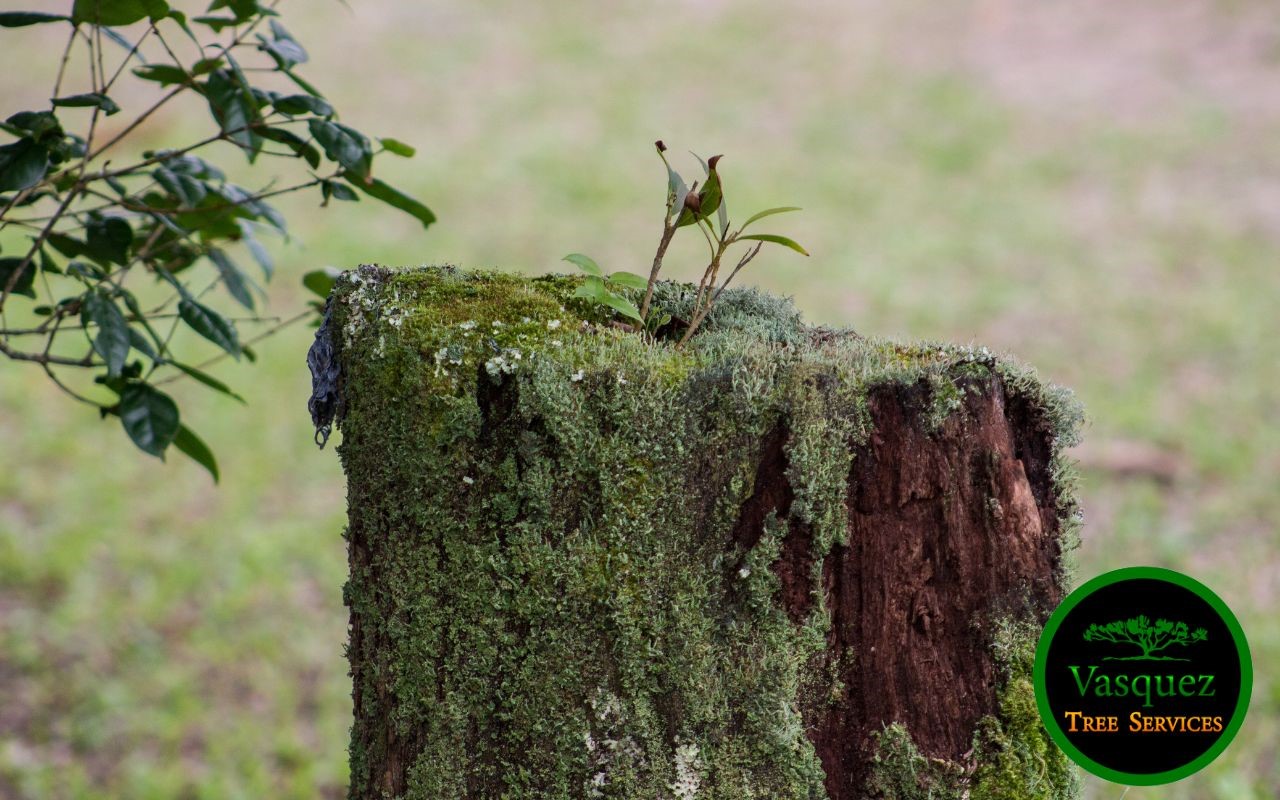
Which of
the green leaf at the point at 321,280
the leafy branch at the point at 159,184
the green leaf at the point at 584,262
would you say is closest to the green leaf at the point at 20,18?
the leafy branch at the point at 159,184

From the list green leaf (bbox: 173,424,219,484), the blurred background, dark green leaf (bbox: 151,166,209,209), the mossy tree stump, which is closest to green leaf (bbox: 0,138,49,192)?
dark green leaf (bbox: 151,166,209,209)

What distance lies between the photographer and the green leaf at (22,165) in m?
1.57

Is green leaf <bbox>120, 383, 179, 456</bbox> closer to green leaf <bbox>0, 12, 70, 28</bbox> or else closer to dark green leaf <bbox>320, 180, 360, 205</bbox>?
dark green leaf <bbox>320, 180, 360, 205</bbox>

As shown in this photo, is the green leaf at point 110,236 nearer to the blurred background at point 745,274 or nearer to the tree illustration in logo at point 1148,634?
the tree illustration in logo at point 1148,634

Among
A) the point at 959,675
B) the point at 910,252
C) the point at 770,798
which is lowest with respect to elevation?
the point at 770,798

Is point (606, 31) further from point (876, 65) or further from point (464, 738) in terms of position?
point (464, 738)

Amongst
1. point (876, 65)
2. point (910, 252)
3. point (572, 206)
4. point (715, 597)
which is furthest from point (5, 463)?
point (876, 65)

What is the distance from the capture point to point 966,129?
8.29m

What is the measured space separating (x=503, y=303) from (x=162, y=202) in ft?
3.24

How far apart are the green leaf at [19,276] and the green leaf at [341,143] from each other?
0.58 m

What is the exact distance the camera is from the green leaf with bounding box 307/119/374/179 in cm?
170

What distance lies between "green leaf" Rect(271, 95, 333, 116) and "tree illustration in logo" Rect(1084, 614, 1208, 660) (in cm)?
140

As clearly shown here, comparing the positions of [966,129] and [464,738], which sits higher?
[966,129]

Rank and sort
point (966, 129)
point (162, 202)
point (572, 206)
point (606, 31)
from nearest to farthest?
point (162, 202), point (572, 206), point (966, 129), point (606, 31)
